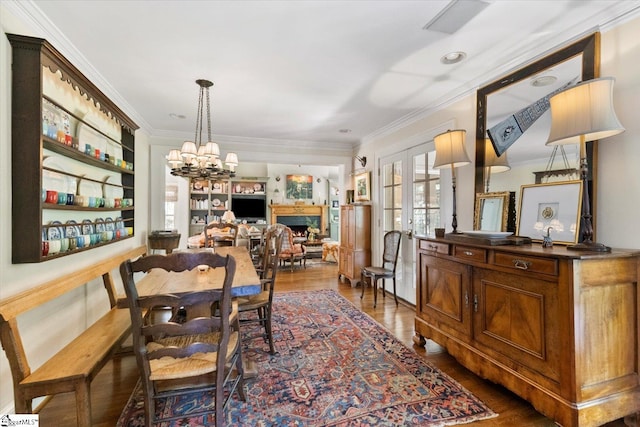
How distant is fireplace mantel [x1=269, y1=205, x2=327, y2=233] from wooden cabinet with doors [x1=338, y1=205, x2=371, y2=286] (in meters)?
4.97

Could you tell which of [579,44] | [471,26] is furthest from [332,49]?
[579,44]

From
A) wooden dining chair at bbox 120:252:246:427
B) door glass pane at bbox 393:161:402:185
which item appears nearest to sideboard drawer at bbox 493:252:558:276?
wooden dining chair at bbox 120:252:246:427

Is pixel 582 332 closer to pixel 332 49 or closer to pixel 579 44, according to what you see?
pixel 579 44

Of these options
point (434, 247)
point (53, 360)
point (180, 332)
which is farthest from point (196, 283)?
point (434, 247)

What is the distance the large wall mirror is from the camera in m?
2.02

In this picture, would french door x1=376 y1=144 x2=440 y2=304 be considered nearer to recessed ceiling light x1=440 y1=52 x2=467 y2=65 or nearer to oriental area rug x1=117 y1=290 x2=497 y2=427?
recessed ceiling light x1=440 y1=52 x2=467 y2=65

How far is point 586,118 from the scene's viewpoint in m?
1.67

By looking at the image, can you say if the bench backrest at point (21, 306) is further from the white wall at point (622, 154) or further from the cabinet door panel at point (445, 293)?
the white wall at point (622, 154)

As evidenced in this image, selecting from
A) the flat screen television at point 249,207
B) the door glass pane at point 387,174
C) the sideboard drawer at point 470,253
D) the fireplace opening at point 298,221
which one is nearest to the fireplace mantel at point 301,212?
the fireplace opening at point 298,221

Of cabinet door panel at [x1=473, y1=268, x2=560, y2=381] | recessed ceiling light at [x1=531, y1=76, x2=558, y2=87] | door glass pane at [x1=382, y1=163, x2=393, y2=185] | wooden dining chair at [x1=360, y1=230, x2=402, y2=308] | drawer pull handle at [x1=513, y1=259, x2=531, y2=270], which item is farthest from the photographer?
door glass pane at [x1=382, y1=163, x2=393, y2=185]

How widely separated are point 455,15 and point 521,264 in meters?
1.66

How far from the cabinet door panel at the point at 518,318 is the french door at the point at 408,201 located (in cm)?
151

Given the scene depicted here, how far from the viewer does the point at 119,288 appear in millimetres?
3580

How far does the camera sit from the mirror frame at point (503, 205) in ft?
8.11
